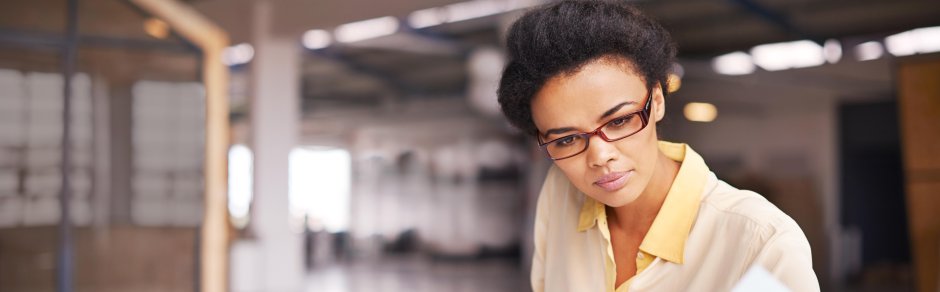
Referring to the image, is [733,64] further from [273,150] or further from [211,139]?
[211,139]

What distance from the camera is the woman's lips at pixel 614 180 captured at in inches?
56.2

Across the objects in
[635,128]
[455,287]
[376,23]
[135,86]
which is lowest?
[455,287]

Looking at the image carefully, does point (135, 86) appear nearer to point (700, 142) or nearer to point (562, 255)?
point (562, 255)

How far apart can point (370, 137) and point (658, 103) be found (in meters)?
17.1

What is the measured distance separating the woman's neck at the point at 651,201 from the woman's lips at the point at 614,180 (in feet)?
0.35

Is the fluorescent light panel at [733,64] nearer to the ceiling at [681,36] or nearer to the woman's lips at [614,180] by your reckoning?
the ceiling at [681,36]

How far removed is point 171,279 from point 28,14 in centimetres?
226

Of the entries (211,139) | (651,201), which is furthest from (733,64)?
(651,201)

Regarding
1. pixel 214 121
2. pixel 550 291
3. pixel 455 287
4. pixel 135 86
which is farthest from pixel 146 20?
pixel 455 287

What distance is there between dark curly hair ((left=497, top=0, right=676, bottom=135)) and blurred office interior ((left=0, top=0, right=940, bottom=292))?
184 mm

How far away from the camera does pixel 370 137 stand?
60.6 ft

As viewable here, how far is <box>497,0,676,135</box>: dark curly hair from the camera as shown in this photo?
1.38 meters

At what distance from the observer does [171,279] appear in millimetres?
6977

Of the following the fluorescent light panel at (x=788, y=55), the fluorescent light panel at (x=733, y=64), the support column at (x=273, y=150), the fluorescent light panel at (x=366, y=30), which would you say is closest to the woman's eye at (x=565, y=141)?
the support column at (x=273, y=150)
